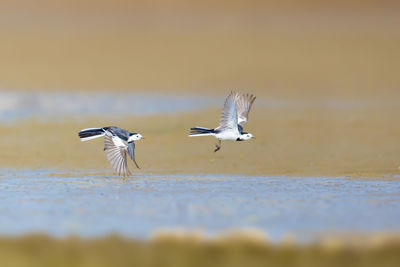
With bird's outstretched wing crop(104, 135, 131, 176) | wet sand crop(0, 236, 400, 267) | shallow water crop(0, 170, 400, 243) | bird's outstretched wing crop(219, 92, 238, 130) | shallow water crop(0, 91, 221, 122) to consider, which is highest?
shallow water crop(0, 91, 221, 122)

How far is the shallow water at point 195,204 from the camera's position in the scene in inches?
335

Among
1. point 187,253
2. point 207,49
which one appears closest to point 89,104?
point 207,49

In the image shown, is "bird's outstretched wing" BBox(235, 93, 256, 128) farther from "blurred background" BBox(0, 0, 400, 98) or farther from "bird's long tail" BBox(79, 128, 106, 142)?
"blurred background" BBox(0, 0, 400, 98)

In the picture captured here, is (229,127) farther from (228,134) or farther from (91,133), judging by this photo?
(91,133)

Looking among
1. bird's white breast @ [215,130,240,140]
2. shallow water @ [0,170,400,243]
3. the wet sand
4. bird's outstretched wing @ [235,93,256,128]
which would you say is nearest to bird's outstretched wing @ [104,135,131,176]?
shallow water @ [0,170,400,243]

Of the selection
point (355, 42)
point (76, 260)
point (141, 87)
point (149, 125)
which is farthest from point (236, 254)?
point (355, 42)

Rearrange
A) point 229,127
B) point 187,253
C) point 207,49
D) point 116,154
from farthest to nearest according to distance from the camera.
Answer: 1. point 207,49
2. point 229,127
3. point 116,154
4. point 187,253

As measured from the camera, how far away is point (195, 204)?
9.70 m

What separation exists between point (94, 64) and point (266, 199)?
15844mm

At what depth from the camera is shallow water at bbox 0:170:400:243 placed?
27.9ft

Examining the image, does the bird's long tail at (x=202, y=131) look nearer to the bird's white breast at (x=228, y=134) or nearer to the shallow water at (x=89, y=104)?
the bird's white breast at (x=228, y=134)

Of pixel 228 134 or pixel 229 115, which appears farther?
pixel 228 134

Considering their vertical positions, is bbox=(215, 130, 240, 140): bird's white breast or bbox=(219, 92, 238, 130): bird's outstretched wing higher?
bbox=(219, 92, 238, 130): bird's outstretched wing

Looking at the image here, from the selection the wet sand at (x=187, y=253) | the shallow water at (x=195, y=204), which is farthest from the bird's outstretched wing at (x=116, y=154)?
the wet sand at (x=187, y=253)
